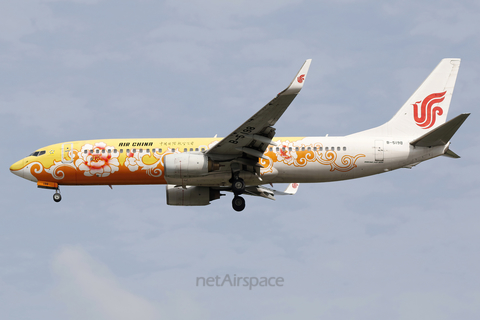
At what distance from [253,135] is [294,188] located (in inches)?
356

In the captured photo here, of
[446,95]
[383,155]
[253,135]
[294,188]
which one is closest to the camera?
[253,135]

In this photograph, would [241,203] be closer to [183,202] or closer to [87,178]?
[183,202]

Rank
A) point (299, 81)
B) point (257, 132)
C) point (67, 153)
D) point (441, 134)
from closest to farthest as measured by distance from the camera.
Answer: point (299, 81), point (257, 132), point (441, 134), point (67, 153)

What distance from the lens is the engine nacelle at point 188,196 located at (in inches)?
1468

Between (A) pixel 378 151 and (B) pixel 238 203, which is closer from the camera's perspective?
(A) pixel 378 151

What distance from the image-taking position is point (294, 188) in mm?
39906

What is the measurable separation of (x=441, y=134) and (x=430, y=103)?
3.70m

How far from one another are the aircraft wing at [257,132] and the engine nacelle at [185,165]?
2.42 ft

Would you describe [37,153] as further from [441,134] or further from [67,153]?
[441,134]

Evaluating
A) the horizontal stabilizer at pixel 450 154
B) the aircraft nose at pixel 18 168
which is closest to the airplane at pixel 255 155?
the aircraft nose at pixel 18 168

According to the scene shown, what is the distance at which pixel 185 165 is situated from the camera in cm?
3281

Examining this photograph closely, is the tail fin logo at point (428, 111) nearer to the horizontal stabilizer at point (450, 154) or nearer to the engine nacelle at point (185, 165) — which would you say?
the horizontal stabilizer at point (450, 154)

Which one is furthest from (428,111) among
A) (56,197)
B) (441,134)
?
(56,197)

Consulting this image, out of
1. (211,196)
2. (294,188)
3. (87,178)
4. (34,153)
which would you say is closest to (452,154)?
(294,188)
